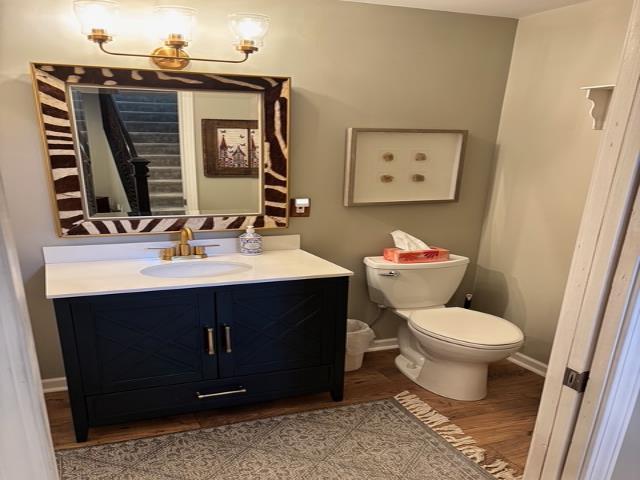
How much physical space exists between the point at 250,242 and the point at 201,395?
2.61 ft

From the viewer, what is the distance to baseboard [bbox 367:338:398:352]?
9.46 ft

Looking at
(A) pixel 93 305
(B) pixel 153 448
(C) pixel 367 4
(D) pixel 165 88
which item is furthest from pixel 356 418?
(C) pixel 367 4

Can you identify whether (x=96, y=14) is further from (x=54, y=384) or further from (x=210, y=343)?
(x=54, y=384)

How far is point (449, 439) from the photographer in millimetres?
2025

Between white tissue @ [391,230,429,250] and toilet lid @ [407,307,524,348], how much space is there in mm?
375

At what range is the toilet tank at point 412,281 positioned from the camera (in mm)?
2494

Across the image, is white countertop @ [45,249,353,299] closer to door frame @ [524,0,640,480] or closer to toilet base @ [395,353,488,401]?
toilet base @ [395,353,488,401]

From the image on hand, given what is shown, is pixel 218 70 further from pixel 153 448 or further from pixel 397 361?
pixel 397 361

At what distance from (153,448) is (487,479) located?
1.44 meters

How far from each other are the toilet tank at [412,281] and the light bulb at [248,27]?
1342 millimetres

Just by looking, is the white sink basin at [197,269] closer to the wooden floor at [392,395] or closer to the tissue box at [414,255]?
the wooden floor at [392,395]

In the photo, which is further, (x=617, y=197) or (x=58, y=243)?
(x=58, y=243)

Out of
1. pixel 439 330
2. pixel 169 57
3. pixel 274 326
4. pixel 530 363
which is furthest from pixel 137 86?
pixel 530 363

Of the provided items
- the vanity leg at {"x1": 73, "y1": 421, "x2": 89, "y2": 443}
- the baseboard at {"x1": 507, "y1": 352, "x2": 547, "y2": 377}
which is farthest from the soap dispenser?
the baseboard at {"x1": 507, "y1": 352, "x2": 547, "y2": 377}
